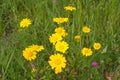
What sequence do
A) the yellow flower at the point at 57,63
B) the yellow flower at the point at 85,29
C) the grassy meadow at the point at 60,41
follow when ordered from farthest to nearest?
the yellow flower at the point at 85,29
the grassy meadow at the point at 60,41
the yellow flower at the point at 57,63

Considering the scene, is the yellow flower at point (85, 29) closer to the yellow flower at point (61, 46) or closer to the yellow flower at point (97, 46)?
the yellow flower at point (97, 46)

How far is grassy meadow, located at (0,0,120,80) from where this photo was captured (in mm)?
1877

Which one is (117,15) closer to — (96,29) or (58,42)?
(96,29)

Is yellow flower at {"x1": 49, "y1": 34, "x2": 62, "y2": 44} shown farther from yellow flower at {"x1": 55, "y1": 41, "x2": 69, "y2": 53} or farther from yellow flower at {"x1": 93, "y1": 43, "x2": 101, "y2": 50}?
yellow flower at {"x1": 93, "y1": 43, "x2": 101, "y2": 50}

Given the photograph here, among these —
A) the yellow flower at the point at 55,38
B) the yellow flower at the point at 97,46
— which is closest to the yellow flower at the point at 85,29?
the yellow flower at the point at 97,46

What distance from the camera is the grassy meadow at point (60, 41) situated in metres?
1.88

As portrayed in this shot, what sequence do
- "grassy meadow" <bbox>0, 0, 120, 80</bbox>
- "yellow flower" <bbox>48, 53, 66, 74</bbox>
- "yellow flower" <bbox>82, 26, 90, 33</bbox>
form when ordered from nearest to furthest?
1. "yellow flower" <bbox>48, 53, 66, 74</bbox>
2. "grassy meadow" <bbox>0, 0, 120, 80</bbox>
3. "yellow flower" <bbox>82, 26, 90, 33</bbox>

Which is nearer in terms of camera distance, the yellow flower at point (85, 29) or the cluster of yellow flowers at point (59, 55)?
the cluster of yellow flowers at point (59, 55)

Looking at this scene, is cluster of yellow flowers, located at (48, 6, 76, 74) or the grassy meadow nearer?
cluster of yellow flowers, located at (48, 6, 76, 74)

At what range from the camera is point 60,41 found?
1.92m

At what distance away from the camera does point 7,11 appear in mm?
2559

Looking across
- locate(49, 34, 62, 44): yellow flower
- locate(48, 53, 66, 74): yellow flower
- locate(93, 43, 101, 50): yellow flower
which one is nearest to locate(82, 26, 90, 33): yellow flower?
locate(93, 43, 101, 50): yellow flower

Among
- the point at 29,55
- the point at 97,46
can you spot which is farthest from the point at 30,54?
the point at 97,46

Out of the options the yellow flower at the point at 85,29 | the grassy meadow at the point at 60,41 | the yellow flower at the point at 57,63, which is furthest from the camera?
the yellow flower at the point at 85,29
